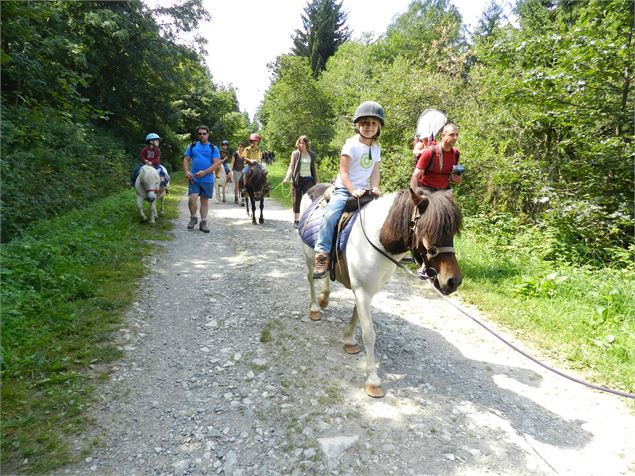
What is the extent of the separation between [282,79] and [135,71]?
25.1 feet

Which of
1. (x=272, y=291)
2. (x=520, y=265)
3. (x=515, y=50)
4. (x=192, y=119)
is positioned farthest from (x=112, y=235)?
(x=192, y=119)

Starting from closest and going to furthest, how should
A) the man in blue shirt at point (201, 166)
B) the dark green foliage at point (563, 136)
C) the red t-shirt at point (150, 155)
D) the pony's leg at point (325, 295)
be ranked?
the pony's leg at point (325, 295) < the dark green foliage at point (563, 136) < the man in blue shirt at point (201, 166) < the red t-shirt at point (150, 155)

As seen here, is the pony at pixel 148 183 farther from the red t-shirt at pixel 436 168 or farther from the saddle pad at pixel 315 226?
the red t-shirt at pixel 436 168

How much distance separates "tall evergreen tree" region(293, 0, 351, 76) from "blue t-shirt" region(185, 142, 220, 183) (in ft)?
119

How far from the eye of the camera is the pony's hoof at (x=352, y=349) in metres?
3.63

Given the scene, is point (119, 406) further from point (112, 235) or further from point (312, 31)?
point (312, 31)

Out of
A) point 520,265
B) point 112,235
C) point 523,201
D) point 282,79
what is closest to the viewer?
point 520,265

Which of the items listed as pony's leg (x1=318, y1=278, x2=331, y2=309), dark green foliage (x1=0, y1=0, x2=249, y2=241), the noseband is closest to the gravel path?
pony's leg (x1=318, y1=278, x2=331, y2=309)

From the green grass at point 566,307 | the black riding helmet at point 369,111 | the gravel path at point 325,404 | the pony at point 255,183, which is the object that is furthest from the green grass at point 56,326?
the green grass at point 566,307

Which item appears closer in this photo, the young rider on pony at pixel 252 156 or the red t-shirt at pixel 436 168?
the red t-shirt at pixel 436 168

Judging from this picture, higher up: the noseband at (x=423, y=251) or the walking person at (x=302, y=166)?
the walking person at (x=302, y=166)

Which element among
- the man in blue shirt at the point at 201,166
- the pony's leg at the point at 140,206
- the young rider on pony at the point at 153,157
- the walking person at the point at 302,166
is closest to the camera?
the man in blue shirt at the point at 201,166

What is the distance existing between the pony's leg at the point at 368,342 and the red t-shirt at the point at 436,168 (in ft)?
7.68

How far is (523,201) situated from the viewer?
780 cm
